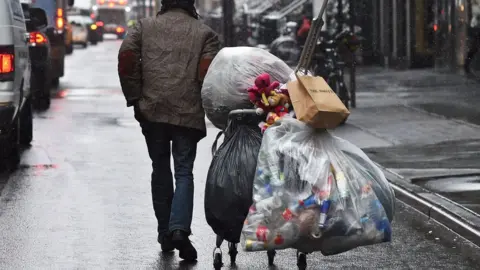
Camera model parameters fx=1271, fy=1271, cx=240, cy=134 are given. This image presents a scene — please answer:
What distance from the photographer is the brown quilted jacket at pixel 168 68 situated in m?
7.94

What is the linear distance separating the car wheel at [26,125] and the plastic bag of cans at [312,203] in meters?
8.42

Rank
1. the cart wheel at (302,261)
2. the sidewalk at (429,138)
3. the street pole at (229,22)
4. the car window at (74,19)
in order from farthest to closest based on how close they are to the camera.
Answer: the car window at (74,19), the street pole at (229,22), the sidewalk at (429,138), the cart wheel at (302,261)

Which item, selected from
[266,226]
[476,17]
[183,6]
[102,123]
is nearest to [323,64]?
[102,123]

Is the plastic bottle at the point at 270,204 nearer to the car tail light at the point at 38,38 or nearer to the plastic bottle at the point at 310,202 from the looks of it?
the plastic bottle at the point at 310,202

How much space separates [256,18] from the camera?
130ft

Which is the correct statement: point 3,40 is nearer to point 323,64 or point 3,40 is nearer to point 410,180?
point 410,180

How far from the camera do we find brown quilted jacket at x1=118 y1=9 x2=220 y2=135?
26.0 ft

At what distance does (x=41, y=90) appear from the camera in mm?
21078

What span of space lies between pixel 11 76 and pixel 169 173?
4295mm

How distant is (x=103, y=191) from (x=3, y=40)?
74.2 inches

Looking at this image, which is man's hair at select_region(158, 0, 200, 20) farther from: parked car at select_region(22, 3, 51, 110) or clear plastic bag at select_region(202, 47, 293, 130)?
parked car at select_region(22, 3, 51, 110)

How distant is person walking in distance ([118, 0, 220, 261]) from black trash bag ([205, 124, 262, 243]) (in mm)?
687

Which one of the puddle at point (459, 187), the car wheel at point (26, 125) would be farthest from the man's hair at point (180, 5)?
the car wheel at point (26, 125)

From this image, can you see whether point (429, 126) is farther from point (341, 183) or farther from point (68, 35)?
point (68, 35)
